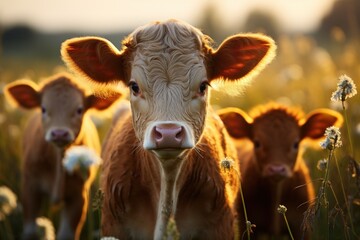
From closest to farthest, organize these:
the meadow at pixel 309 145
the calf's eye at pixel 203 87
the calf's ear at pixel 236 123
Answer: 1. the calf's eye at pixel 203 87
2. the meadow at pixel 309 145
3. the calf's ear at pixel 236 123

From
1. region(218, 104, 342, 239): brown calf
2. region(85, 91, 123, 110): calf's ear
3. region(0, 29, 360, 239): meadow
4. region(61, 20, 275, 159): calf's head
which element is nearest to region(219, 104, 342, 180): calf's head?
region(218, 104, 342, 239): brown calf

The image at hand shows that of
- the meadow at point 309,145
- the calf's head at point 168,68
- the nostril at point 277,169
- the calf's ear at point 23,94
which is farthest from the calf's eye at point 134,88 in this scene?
the calf's ear at point 23,94

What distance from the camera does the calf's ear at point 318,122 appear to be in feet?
23.0

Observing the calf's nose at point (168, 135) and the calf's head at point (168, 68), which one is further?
the calf's head at point (168, 68)

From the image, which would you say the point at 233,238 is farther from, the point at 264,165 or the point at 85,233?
the point at 85,233

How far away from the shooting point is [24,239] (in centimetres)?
714

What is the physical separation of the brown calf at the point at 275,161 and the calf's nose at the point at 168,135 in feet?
8.72

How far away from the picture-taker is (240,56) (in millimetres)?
5094

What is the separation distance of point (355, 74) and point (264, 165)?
469cm

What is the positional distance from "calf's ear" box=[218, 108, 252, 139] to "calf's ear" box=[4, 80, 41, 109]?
2.34m

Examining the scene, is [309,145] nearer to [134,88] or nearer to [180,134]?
[134,88]

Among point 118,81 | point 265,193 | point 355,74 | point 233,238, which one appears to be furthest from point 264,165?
point 355,74

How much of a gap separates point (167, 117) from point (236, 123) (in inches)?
115

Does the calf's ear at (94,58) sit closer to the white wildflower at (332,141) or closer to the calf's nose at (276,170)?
the white wildflower at (332,141)
